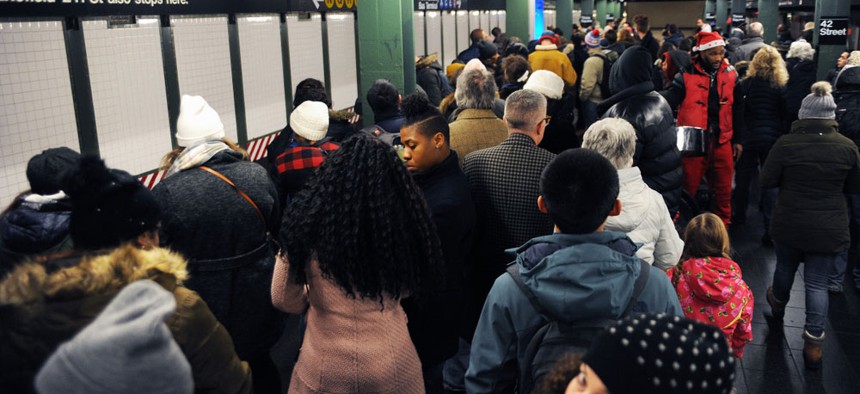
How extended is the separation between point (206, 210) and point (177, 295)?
1347 millimetres

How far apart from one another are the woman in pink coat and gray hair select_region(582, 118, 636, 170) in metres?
1.30

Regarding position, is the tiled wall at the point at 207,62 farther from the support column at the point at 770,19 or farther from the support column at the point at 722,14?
the support column at the point at 722,14


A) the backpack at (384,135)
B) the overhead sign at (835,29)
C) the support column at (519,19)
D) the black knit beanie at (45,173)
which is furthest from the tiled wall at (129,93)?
the support column at (519,19)

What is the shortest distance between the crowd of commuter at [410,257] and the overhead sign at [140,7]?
55.0 inches

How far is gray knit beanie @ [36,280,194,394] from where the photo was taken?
141 centimetres

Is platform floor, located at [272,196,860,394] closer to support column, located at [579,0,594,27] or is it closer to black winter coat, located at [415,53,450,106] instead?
black winter coat, located at [415,53,450,106]

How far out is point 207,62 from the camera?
6625mm

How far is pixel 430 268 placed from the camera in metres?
2.71

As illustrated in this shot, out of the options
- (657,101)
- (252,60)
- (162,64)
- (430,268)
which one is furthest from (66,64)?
(657,101)

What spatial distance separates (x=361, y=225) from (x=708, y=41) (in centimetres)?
506

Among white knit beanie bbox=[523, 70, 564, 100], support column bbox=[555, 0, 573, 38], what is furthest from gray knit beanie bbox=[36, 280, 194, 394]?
support column bbox=[555, 0, 573, 38]

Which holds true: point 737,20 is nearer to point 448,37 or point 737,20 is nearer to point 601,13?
point 448,37

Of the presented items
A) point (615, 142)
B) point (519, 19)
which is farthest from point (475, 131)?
point (519, 19)

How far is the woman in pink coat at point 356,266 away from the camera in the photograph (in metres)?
2.53
